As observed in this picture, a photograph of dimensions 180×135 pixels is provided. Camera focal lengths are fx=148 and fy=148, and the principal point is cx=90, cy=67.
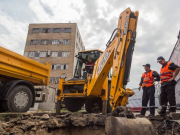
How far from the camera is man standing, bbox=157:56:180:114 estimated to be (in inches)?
146

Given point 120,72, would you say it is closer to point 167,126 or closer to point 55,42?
point 167,126

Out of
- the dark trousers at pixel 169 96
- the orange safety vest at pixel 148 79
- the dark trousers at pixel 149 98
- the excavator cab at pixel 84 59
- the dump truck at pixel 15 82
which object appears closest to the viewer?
the dark trousers at pixel 169 96

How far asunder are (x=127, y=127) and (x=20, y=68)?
3.95 metres

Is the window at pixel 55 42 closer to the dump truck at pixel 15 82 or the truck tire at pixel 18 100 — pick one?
the dump truck at pixel 15 82

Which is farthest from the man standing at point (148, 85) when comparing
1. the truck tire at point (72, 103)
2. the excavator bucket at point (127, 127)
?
the truck tire at point (72, 103)

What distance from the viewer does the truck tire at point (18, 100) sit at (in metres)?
4.13

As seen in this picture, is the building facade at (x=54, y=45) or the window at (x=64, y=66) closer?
the window at (x=64, y=66)

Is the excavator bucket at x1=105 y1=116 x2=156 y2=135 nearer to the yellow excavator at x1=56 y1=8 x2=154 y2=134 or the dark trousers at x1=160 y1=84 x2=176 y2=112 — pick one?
the yellow excavator at x1=56 y1=8 x2=154 y2=134

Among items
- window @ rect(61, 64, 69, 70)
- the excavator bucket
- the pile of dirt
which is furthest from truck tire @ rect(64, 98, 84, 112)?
window @ rect(61, 64, 69, 70)

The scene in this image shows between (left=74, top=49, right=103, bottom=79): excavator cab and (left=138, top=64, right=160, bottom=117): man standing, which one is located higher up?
(left=74, top=49, right=103, bottom=79): excavator cab

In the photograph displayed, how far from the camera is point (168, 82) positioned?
3.85 meters

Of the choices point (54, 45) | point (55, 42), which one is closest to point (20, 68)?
point (54, 45)

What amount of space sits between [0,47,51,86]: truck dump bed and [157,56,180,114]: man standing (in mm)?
4170

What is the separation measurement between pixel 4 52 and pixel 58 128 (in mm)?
2617
